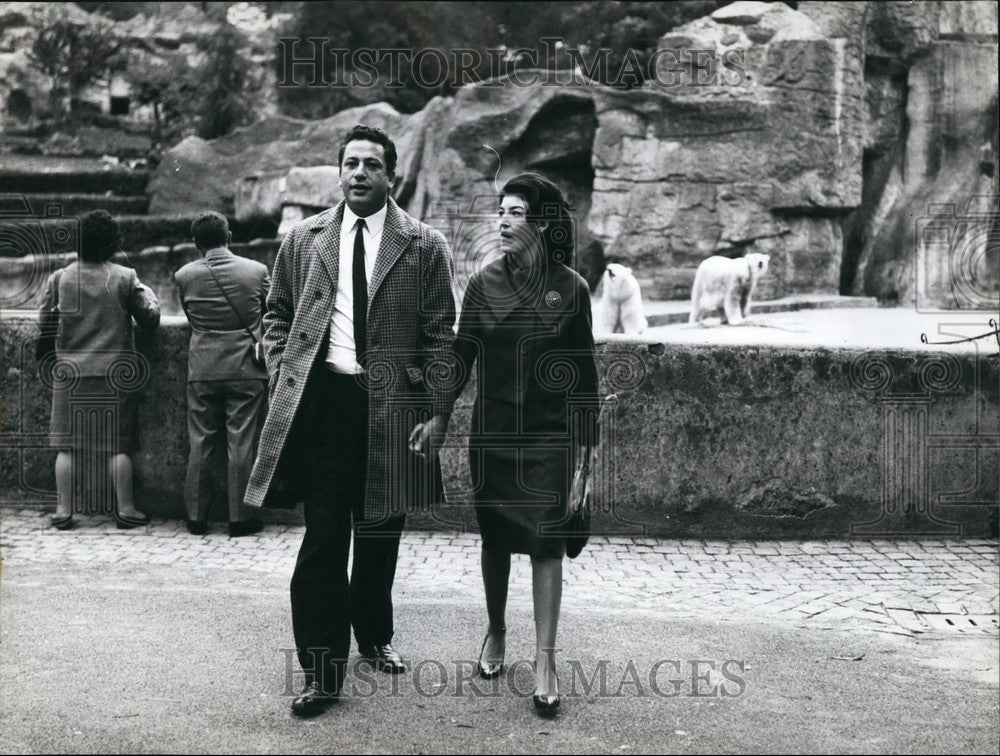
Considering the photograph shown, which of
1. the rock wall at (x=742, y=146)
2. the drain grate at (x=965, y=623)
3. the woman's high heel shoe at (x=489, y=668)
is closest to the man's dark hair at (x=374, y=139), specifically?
the woman's high heel shoe at (x=489, y=668)

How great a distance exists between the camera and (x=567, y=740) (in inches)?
155

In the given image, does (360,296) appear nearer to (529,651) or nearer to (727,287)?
(529,651)

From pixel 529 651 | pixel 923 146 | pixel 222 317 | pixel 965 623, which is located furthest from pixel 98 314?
pixel 923 146

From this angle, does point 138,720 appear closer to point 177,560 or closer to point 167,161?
point 177,560

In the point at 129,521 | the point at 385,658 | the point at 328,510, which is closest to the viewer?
the point at 328,510

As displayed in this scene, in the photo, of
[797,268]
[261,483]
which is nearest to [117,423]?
[261,483]

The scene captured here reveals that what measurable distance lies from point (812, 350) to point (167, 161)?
15.6 metres

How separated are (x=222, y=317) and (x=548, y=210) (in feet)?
11.3

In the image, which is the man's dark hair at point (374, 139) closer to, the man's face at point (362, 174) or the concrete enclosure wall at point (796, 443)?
the man's face at point (362, 174)

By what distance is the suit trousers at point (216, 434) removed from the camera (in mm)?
7258

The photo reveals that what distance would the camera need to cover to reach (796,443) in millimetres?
7062

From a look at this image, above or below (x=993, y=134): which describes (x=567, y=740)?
below

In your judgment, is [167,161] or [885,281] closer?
[885,281]

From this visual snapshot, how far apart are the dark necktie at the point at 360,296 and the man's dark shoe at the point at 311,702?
117 cm
